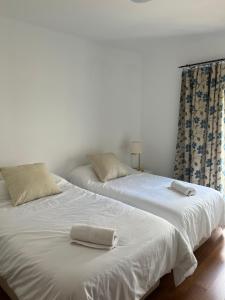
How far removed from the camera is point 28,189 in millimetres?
2420

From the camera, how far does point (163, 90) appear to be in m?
3.97

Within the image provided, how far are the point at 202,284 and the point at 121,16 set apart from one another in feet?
8.65

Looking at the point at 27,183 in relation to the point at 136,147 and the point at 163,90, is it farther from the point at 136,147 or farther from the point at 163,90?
the point at 163,90

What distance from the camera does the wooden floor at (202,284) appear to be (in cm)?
197

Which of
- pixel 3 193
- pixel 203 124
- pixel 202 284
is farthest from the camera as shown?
pixel 203 124

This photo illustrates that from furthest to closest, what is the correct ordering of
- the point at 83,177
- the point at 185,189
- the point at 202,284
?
the point at 83,177 → the point at 185,189 → the point at 202,284

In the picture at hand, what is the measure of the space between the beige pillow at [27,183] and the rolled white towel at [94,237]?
91 centimetres

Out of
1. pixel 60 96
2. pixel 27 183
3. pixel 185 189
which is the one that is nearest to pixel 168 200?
pixel 185 189

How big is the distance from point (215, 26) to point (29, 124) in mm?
2480

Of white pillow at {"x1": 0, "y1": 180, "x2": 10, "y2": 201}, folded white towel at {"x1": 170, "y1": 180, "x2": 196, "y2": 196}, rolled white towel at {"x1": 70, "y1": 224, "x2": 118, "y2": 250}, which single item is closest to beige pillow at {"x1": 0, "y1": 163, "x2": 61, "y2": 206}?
white pillow at {"x1": 0, "y1": 180, "x2": 10, "y2": 201}

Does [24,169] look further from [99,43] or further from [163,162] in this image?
[163,162]

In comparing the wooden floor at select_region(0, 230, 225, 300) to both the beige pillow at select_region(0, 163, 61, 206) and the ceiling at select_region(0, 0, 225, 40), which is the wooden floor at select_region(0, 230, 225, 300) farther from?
the ceiling at select_region(0, 0, 225, 40)

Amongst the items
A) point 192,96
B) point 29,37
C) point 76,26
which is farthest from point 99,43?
point 192,96

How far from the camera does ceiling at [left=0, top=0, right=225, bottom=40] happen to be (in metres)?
2.18
